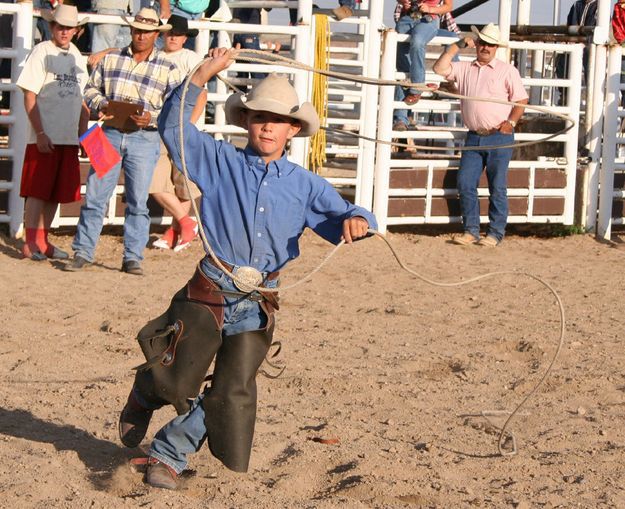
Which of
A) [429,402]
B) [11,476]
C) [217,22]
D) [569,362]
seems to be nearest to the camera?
[11,476]

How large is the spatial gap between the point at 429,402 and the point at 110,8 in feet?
18.6

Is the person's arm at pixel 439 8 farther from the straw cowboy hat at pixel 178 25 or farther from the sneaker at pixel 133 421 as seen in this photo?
the sneaker at pixel 133 421

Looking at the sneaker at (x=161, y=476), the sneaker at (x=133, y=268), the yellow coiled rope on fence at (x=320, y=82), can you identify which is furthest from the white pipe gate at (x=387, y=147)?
the sneaker at (x=161, y=476)

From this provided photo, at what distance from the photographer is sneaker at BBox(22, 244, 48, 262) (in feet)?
29.1

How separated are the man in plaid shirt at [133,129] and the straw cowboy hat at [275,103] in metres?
3.94

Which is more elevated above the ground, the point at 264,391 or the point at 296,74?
the point at 296,74

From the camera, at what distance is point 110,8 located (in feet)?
33.1

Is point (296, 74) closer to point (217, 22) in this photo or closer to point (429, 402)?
point (217, 22)

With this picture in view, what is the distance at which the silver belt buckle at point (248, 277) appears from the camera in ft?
14.0

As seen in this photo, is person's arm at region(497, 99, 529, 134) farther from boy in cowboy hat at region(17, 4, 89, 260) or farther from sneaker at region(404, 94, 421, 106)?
boy in cowboy hat at region(17, 4, 89, 260)

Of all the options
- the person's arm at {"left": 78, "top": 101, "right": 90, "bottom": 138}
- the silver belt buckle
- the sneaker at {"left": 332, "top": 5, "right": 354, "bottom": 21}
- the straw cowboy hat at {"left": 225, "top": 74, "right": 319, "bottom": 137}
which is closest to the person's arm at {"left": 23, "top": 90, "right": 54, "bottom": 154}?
the person's arm at {"left": 78, "top": 101, "right": 90, "bottom": 138}

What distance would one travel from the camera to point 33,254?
8.89 meters

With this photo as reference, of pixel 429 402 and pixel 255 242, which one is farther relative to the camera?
pixel 429 402

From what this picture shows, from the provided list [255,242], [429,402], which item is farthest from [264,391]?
[255,242]
